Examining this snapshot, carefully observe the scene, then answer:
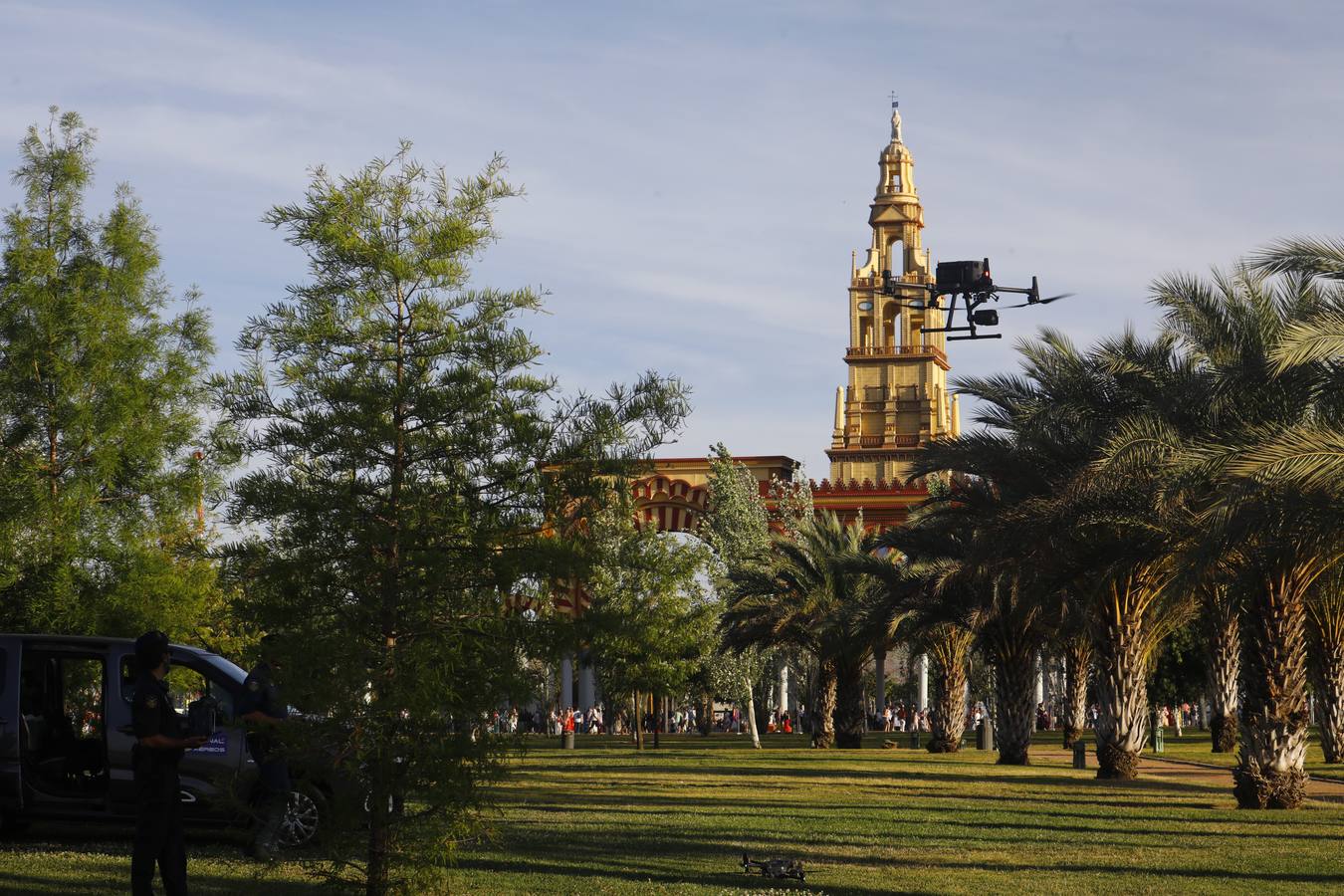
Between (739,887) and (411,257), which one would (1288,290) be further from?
(411,257)

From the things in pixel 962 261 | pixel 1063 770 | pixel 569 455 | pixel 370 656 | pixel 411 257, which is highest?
pixel 962 261

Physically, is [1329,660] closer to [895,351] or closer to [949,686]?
[949,686]

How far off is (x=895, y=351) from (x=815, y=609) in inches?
1860

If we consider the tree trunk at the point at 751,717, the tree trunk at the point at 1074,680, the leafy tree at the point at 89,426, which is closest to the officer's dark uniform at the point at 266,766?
the leafy tree at the point at 89,426

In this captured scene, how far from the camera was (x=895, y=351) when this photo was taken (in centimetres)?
8350

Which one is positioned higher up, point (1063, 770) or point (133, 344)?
point (133, 344)

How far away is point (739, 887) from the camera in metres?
10.8

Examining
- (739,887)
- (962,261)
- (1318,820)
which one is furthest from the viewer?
(962,261)

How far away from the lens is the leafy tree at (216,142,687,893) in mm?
8711

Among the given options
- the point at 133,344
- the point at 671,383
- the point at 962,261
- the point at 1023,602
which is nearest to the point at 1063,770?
the point at 1023,602

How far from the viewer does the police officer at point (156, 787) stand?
27.3 feet

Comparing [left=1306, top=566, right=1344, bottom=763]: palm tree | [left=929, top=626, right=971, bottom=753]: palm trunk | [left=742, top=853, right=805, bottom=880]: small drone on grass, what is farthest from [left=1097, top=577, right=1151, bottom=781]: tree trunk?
[left=742, top=853, right=805, bottom=880]: small drone on grass

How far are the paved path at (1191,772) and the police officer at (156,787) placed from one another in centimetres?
1621

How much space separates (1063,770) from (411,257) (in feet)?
69.5
